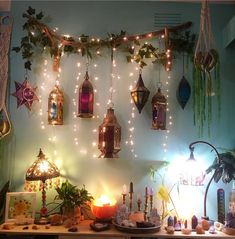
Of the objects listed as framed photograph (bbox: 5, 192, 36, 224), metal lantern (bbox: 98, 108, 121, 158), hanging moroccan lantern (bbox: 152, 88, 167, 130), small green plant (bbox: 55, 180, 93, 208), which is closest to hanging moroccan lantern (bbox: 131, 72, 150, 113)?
hanging moroccan lantern (bbox: 152, 88, 167, 130)

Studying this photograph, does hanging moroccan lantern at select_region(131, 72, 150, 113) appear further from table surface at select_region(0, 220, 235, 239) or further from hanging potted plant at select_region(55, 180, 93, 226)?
table surface at select_region(0, 220, 235, 239)

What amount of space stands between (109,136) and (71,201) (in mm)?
575

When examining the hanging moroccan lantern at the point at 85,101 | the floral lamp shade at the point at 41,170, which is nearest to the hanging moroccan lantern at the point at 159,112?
the hanging moroccan lantern at the point at 85,101

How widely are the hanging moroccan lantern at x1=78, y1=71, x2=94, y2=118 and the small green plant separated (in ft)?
1.89

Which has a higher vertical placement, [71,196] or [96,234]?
[71,196]

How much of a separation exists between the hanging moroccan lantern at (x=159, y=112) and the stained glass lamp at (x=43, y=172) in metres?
0.89

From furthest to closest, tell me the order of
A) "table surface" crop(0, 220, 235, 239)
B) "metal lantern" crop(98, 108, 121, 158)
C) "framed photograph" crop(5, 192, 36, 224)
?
"metal lantern" crop(98, 108, 121, 158) < "framed photograph" crop(5, 192, 36, 224) < "table surface" crop(0, 220, 235, 239)

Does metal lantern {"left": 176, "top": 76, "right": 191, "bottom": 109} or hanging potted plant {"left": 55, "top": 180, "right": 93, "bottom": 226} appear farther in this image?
metal lantern {"left": 176, "top": 76, "right": 191, "bottom": 109}

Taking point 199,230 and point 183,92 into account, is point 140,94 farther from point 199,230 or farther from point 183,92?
point 199,230

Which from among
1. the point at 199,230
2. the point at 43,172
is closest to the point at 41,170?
the point at 43,172

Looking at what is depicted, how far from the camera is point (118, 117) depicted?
8.66 ft

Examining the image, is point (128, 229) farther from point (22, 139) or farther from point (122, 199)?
point (22, 139)

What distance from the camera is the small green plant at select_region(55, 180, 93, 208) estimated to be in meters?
2.37

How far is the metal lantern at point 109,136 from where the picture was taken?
245cm
